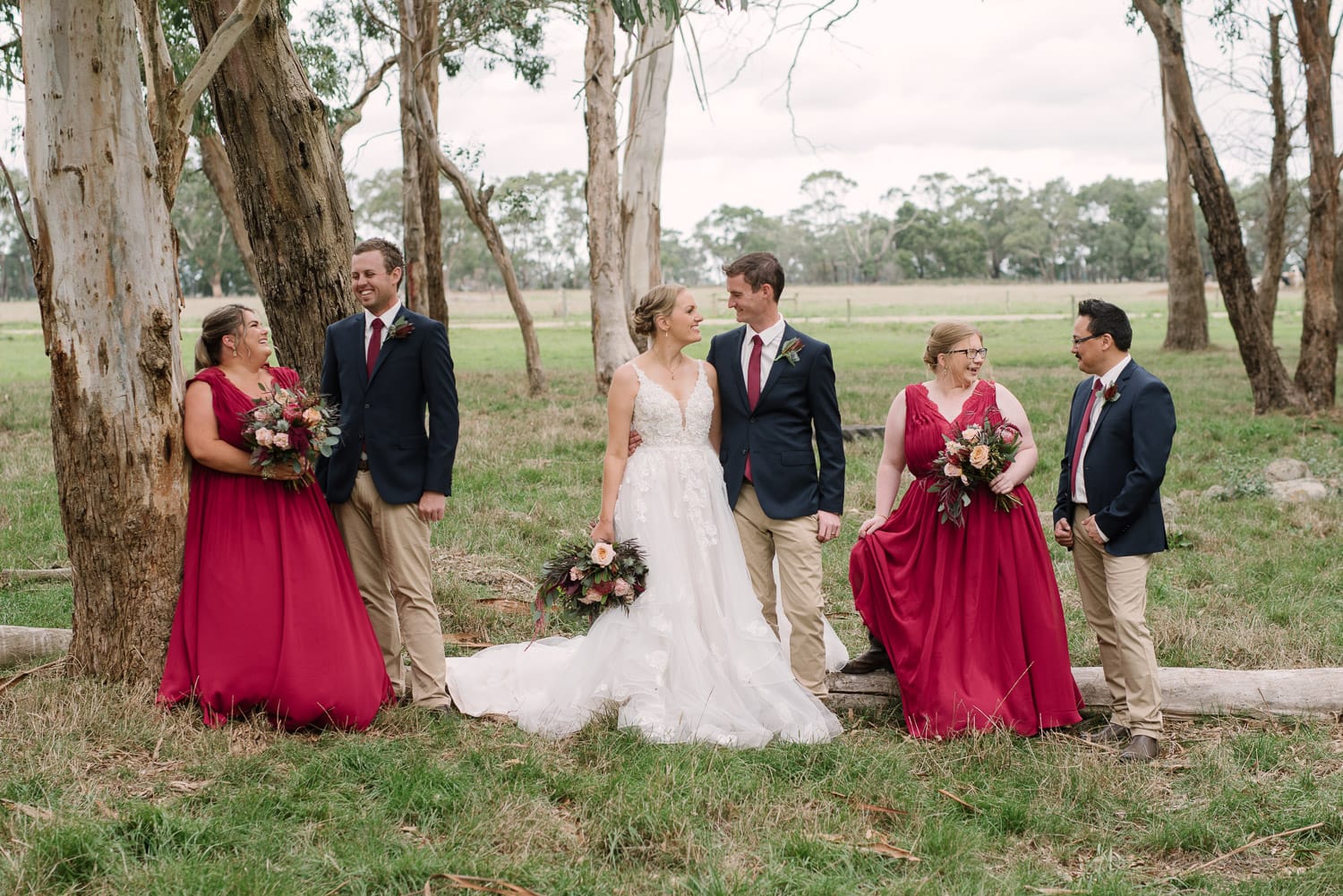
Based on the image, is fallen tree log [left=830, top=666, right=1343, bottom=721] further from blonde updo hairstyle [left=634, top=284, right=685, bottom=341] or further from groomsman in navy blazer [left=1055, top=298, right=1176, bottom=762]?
→ blonde updo hairstyle [left=634, top=284, right=685, bottom=341]

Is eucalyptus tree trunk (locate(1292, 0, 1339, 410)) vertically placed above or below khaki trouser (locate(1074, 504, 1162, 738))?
above

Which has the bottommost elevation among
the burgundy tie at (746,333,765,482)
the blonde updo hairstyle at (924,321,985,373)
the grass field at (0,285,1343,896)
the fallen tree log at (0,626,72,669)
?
the grass field at (0,285,1343,896)

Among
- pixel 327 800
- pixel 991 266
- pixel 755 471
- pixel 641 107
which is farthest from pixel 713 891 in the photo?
pixel 991 266

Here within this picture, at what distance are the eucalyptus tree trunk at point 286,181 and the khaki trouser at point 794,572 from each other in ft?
10.2

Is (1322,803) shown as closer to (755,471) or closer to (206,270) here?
(755,471)

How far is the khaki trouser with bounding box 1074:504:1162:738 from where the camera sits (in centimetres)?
568

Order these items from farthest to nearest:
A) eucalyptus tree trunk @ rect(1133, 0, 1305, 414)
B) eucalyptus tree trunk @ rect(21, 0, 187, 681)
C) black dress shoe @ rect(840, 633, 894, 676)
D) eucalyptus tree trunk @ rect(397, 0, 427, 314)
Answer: eucalyptus tree trunk @ rect(397, 0, 427, 314) < eucalyptus tree trunk @ rect(1133, 0, 1305, 414) < black dress shoe @ rect(840, 633, 894, 676) < eucalyptus tree trunk @ rect(21, 0, 187, 681)

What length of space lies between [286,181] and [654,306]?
2809mm

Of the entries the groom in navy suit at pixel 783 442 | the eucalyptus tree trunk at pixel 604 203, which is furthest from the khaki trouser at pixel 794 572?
the eucalyptus tree trunk at pixel 604 203

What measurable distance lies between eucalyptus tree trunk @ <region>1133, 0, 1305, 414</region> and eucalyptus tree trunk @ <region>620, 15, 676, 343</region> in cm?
750

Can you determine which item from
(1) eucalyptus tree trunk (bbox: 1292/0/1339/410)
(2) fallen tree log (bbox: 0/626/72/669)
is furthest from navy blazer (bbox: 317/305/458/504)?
(1) eucalyptus tree trunk (bbox: 1292/0/1339/410)

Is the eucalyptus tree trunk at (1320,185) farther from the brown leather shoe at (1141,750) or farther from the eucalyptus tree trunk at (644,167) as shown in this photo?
the brown leather shoe at (1141,750)

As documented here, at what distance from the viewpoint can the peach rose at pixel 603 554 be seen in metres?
5.92

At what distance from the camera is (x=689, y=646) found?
19.6ft
